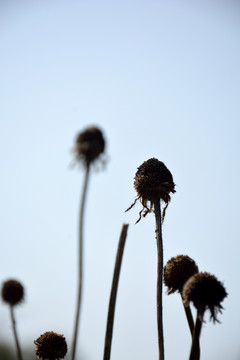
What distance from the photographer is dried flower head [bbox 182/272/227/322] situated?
360 centimetres

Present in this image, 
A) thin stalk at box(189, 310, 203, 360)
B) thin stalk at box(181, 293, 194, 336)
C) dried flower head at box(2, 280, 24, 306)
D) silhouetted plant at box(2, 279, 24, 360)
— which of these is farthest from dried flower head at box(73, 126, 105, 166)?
dried flower head at box(2, 280, 24, 306)

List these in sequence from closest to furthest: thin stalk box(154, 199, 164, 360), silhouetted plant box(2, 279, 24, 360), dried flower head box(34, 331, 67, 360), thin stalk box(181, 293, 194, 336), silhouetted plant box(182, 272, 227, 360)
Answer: thin stalk box(154, 199, 164, 360) < silhouetted plant box(182, 272, 227, 360) < thin stalk box(181, 293, 194, 336) < dried flower head box(34, 331, 67, 360) < silhouetted plant box(2, 279, 24, 360)

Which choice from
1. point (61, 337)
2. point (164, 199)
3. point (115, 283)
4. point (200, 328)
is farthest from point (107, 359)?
point (164, 199)

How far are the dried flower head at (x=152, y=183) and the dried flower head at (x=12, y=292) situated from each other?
4.66m

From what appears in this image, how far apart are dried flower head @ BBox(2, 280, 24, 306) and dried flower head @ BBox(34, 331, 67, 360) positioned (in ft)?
14.2

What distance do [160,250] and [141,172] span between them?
1088mm

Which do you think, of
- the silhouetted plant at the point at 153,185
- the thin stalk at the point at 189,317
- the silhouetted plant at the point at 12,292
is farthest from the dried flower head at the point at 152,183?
the silhouetted plant at the point at 12,292

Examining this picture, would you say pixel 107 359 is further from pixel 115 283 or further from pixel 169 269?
pixel 169 269

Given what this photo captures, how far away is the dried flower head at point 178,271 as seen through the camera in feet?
14.4

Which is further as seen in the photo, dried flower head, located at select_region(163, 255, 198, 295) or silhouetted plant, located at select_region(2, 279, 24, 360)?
silhouetted plant, located at select_region(2, 279, 24, 360)

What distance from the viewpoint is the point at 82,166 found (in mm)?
3191

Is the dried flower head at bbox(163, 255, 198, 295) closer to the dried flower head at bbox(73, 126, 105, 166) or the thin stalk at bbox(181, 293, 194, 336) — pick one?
the thin stalk at bbox(181, 293, 194, 336)

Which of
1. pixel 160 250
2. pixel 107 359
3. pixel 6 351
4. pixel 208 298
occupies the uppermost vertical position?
pixel 6 351

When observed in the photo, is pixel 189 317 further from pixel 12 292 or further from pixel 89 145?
pixel 12 292
